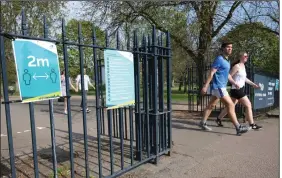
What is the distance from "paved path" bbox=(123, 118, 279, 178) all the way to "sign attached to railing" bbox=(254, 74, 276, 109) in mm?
1759

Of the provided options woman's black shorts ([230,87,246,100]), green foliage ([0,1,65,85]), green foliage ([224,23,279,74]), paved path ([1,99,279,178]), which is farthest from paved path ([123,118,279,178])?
green foliage ([0,1,65,85])

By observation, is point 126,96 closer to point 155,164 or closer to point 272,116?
point 155,164

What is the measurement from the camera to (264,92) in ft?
29.4

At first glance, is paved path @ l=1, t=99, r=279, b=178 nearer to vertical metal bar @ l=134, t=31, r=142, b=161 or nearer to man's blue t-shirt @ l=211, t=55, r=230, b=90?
vertical metal bar @ l=134, t=31, r=142, b=161

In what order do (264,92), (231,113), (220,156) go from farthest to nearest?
(264,92) < (231,113) < (220,156)

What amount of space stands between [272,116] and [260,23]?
460 centimetres

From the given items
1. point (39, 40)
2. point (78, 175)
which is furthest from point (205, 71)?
point (39, 40)

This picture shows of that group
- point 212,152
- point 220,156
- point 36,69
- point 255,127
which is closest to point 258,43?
point 255,127

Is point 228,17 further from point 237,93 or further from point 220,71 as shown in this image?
point 220,71

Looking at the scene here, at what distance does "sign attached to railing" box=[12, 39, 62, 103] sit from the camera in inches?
98.7

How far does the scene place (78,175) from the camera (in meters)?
3.85

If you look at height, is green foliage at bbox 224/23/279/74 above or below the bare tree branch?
below

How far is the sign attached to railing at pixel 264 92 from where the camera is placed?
8291 millimetres

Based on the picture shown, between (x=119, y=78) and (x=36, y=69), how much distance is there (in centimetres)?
115
